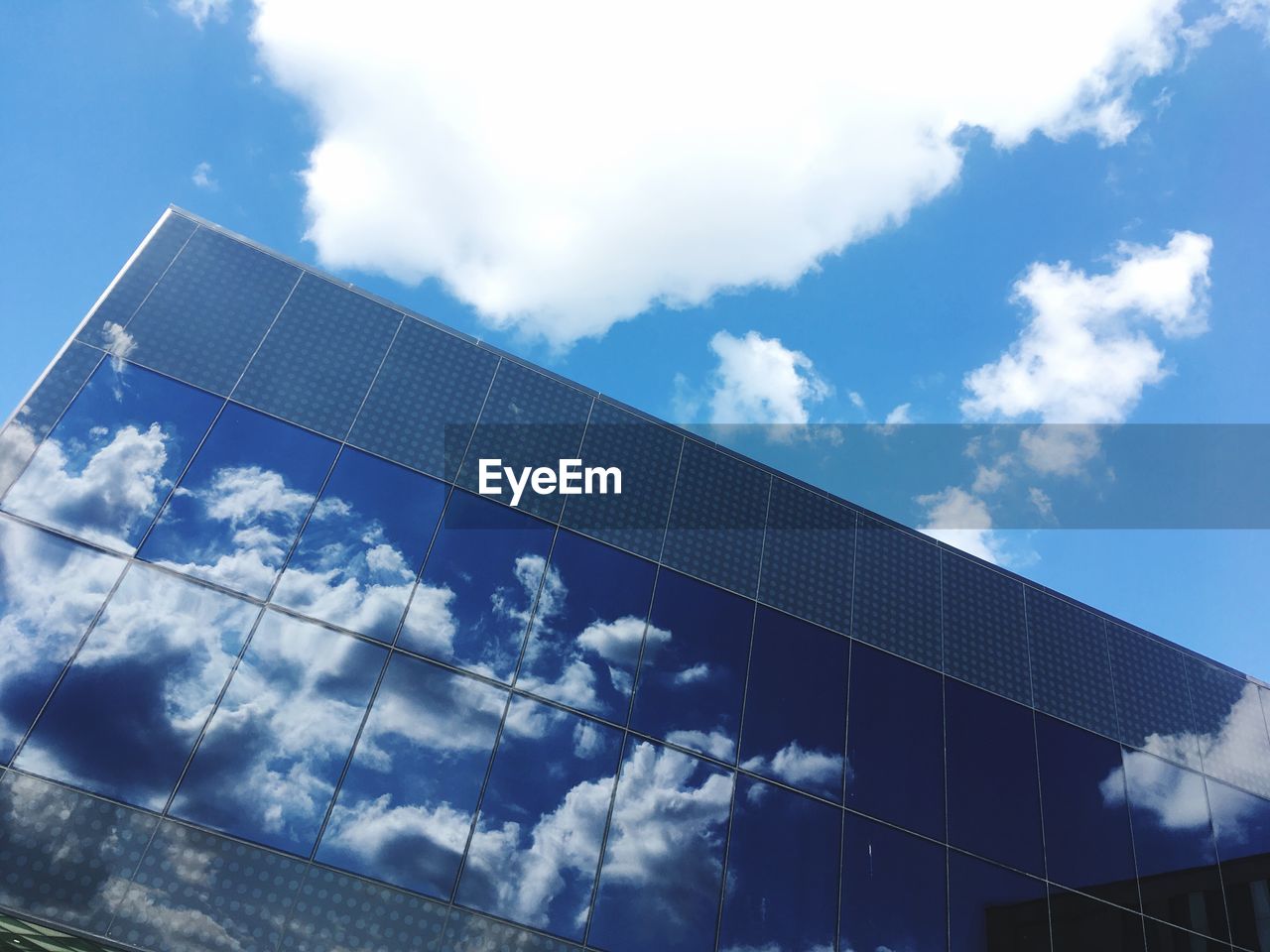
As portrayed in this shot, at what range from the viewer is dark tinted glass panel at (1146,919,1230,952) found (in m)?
14.8

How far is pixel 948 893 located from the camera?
1369 cm

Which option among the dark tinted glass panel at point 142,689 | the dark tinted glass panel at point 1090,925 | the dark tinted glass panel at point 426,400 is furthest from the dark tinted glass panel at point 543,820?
the dark tinted glass panel at point 1090,925

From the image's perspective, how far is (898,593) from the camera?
53.0ft

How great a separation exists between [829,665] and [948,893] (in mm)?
4049

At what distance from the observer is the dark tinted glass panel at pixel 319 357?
43.2ft

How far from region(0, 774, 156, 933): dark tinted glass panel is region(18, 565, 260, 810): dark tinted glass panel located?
0.74 ft

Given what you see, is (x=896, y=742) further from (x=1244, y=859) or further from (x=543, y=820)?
(x=1244, y=859)

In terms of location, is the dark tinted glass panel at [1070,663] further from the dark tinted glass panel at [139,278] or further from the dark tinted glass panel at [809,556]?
the dark tinted glass panel at [139,278]

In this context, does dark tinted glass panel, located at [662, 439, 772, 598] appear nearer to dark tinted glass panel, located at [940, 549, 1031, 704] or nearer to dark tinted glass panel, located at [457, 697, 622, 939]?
dark tinted glass panel, located at [457, 697, 622, 939]

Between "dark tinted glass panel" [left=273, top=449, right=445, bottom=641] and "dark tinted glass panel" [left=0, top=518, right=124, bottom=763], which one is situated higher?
"dark tinted glass panel" [left=273, top=449, right=445, bottom=641]

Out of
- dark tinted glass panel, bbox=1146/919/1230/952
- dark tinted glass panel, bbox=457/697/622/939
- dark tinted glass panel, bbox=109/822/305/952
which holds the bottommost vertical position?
dark tinted glass panel, bbox=109/822/305/952

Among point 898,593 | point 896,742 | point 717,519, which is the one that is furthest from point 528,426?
point 896,742
